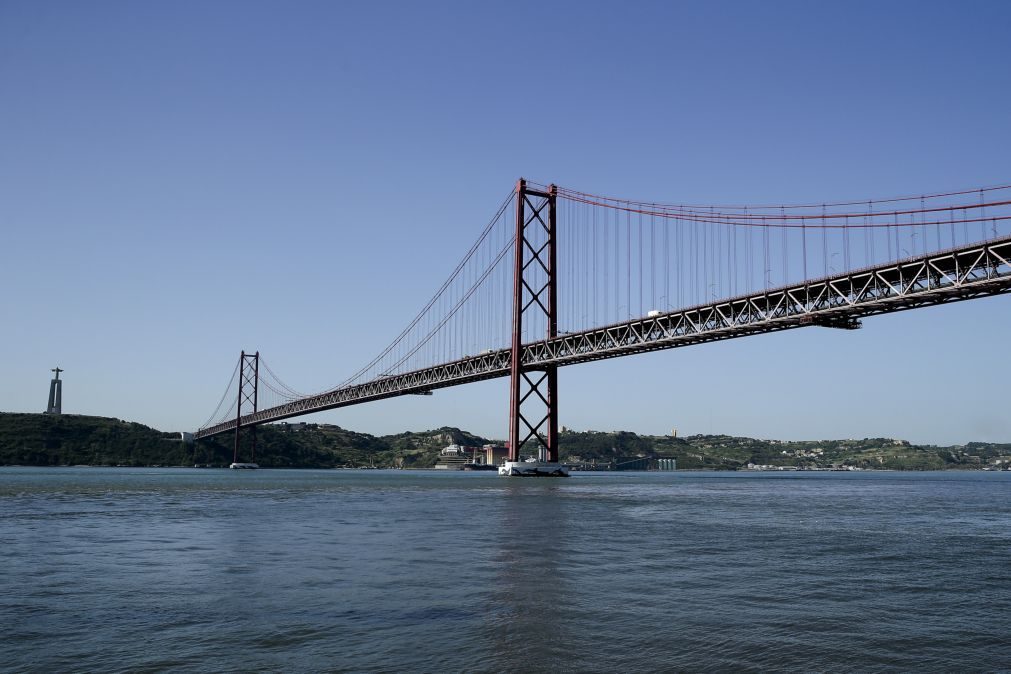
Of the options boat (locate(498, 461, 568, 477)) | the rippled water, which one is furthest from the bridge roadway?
the rippled water

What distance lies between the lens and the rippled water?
30.1 ft

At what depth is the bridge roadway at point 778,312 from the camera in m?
44.1

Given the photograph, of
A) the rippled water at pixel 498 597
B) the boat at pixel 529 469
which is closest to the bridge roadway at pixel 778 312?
the boat at pixel 529 469

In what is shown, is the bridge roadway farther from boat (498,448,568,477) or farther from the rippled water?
the rippled water

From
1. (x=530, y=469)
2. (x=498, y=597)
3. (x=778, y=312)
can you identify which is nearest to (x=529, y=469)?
(x=530, y=469)

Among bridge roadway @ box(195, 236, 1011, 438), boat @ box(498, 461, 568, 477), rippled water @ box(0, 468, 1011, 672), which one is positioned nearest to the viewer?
rippled water @ box(0, 468, 1011, 672)

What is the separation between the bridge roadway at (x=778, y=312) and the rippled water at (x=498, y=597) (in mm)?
23861

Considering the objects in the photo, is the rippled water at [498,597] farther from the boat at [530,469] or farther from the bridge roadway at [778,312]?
the boat at [530,469]

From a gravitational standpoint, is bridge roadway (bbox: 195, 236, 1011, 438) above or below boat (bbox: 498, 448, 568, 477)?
above

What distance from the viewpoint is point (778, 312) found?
5631 centimetres

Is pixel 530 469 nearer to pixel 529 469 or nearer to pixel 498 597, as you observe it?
pixel 529 469

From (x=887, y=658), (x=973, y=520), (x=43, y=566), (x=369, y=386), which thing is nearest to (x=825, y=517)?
(x=973, y=520)

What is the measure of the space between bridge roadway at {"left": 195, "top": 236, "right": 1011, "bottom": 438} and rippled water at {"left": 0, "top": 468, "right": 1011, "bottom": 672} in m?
23.9

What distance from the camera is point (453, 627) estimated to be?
34.2 ft
